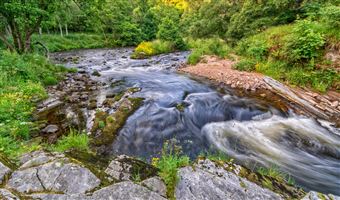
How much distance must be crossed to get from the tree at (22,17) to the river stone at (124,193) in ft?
31.3

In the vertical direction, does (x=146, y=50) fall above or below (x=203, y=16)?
below

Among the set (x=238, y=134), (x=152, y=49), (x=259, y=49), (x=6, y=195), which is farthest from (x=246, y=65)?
(x=152, y=49)

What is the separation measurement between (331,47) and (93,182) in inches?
392

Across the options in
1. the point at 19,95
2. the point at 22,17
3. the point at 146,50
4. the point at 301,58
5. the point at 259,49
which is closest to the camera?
the point at 19,95

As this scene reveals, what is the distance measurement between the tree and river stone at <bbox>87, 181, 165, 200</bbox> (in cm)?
955

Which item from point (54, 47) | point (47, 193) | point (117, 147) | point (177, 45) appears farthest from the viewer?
point (54, 47)

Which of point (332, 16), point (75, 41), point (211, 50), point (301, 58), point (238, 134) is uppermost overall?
point (332, 16)

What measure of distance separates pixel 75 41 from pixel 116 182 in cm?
3506

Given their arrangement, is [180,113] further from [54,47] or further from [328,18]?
[54,47]

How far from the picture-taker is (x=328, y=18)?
9.52 meters

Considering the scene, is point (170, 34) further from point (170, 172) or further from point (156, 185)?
point (156, 185)

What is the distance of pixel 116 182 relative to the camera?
3184 millimetres

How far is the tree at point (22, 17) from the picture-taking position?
974 centimetres

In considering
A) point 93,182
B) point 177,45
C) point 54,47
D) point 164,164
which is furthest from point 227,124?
point 54,47
